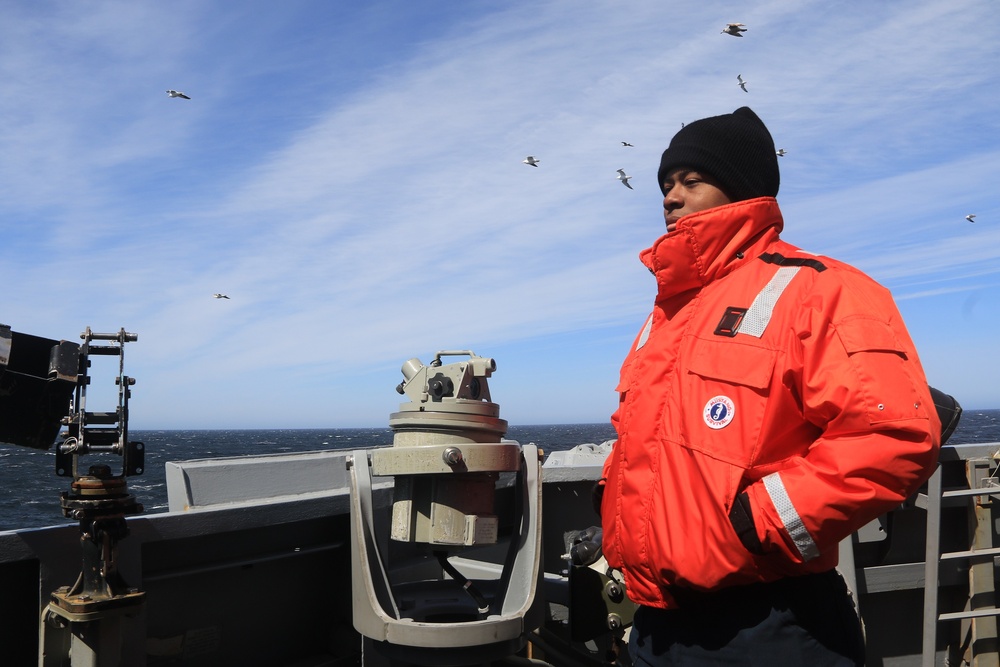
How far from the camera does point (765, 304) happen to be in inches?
66.9

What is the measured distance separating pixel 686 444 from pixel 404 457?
1045 mm

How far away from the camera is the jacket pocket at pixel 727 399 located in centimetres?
162

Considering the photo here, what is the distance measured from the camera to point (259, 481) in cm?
462

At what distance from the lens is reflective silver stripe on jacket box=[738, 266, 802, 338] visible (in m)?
1.68

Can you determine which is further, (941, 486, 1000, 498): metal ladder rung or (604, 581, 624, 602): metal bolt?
(941, 486, 1000, 498): metal ladder rung

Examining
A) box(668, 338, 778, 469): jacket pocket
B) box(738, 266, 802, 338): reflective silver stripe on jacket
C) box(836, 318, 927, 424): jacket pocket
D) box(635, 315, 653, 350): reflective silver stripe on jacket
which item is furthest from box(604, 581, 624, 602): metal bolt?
box(836, 318, 927, 424): jacket pocket

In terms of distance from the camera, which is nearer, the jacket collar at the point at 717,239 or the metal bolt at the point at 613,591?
the jacket collar at the point at 717,239

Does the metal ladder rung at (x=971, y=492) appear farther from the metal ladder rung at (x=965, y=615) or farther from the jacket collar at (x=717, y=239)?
the jacket collar at (x=717, y=239)

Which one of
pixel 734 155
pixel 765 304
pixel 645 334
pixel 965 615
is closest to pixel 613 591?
pixel 645 334

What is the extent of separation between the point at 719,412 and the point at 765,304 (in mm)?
244

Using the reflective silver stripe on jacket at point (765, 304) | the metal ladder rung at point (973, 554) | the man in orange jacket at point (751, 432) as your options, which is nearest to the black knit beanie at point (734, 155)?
the man in orange jacket at point (751, 432)

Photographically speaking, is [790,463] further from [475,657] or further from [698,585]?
[475,657]

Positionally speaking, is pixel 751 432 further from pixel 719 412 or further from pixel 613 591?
pixel 613 591

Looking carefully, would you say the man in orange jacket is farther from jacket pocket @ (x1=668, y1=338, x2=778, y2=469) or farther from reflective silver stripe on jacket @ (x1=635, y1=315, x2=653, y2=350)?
reflective silver stripe on jacket @ (x1=635, y1=315, x2=653, y2=350)
